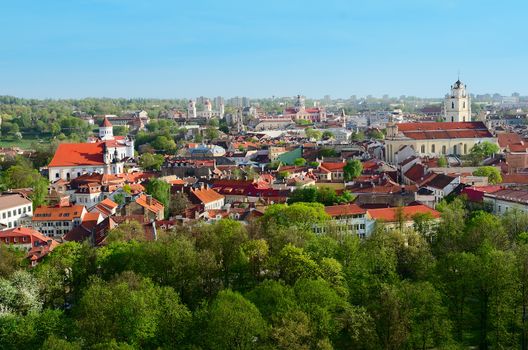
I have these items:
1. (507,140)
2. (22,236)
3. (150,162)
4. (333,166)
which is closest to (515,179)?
(333,166)

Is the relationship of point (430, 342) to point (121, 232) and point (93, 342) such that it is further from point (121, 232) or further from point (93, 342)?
point (121, 232)

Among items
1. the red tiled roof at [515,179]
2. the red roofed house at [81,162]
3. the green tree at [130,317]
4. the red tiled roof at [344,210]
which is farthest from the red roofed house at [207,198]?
the green tree at [130,317]

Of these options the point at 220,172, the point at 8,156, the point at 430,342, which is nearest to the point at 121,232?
the point at 430,342

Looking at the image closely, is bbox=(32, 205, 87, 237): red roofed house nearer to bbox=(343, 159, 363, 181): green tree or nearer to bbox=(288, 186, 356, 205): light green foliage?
bbox=(288, 186, 356, 205): light green foliage

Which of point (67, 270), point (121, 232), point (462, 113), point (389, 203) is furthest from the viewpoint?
point (462, 113)

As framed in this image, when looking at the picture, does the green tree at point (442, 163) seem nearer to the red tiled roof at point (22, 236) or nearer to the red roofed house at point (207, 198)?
the red roofed house at point (207, 198)

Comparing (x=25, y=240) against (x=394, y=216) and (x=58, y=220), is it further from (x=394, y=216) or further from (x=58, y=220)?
(x=394, y=216)
